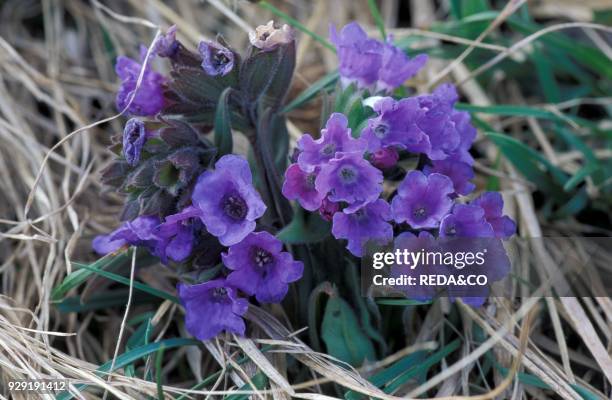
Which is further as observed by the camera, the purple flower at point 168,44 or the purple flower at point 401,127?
the purple flower at point 168,44

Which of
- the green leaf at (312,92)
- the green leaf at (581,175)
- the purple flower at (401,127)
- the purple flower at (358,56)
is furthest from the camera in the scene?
the green leaf at (581,175)

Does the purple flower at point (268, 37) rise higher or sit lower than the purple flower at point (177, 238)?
higher

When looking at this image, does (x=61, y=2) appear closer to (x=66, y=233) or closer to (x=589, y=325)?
(x=66, y=233)

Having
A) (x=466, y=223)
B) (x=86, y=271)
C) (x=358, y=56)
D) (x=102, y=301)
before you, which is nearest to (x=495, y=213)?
(x=466, y=223)

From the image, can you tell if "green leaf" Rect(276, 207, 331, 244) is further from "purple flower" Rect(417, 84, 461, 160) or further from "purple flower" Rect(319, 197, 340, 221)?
"purple flower" Rect(417, 84, 461, 160)

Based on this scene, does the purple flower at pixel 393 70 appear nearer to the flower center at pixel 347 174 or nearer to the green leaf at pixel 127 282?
the flower center at pixel 347 174

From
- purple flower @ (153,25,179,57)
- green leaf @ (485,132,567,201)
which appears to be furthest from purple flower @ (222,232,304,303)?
green leaf @ (485,132,567,201)

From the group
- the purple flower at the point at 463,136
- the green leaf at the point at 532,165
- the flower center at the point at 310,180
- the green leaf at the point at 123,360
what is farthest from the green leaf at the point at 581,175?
the green leaf at the point at 123,360
